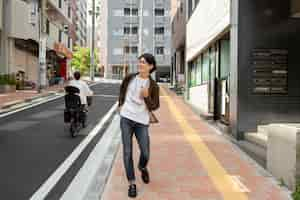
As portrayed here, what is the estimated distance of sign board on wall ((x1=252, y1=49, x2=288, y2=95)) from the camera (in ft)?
32.9

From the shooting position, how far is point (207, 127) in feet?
43.9

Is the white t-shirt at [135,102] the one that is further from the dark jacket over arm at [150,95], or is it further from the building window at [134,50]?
the building window at [134,50]

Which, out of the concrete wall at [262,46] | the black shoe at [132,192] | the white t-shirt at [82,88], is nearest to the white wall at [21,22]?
the white t-shirt at [82,88]

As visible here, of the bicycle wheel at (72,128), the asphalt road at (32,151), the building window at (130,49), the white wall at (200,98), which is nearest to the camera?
the asphalt road at (32,151)

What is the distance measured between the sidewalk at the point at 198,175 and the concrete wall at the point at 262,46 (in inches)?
38.6

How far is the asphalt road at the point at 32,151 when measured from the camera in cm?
626

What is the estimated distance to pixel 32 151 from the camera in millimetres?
8938

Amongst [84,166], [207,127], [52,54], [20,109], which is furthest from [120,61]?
[84,166]

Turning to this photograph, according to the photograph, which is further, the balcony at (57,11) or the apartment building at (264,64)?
the balcony at (57,11)

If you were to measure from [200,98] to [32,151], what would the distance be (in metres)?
11.2

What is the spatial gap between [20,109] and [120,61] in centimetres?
6152

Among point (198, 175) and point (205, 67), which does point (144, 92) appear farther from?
point (205, 67)

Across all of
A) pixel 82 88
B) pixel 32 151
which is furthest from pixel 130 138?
pixel 82 88

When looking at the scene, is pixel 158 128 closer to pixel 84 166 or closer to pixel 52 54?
pixel 84 166
